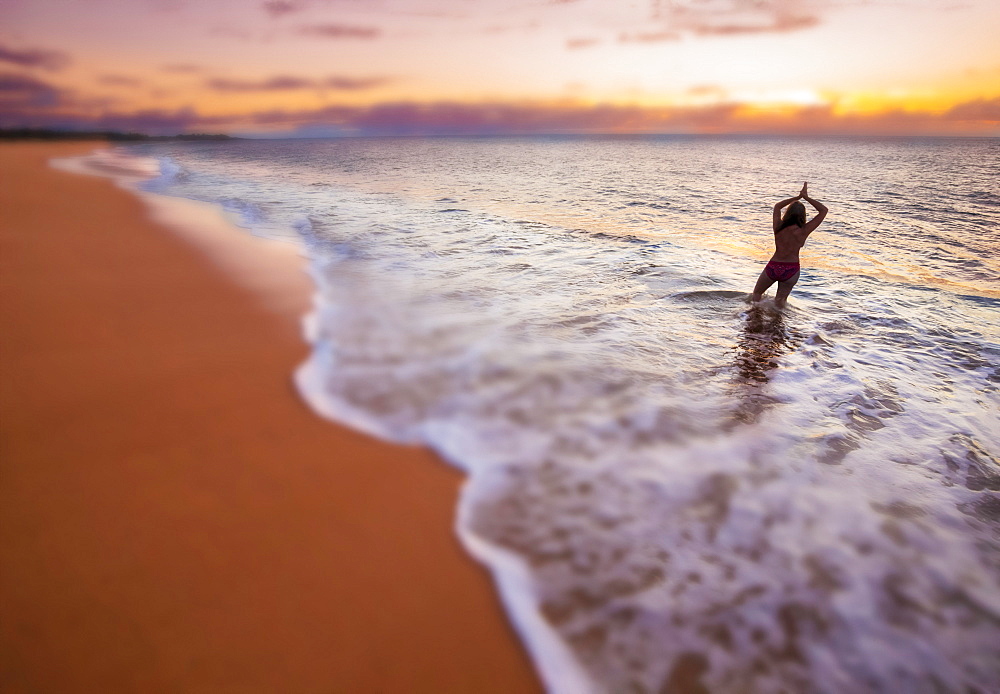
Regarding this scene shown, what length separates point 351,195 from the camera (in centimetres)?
2200

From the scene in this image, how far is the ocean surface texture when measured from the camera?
8.31 feet

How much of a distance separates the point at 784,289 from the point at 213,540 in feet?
30.2

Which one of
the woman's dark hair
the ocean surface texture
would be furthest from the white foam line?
the woman's dark hair

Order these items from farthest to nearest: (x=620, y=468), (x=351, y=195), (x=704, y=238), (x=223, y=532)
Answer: (x=351, y=195) → (x=704, y=238) → (x=620, y=468) → (x=223, y=532)

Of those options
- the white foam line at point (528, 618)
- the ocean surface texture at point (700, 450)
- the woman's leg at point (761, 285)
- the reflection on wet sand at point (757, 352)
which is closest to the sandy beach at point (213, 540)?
the white foam line at point (528, 618)

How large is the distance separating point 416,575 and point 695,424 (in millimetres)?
3127

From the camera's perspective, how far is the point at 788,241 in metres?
7.67

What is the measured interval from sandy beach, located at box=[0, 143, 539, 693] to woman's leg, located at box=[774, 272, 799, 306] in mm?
7532

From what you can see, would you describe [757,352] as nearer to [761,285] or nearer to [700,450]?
[761,285]

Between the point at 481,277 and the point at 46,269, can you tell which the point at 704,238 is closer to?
the point at 481,277

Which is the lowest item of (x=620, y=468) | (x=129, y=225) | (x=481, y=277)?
(x=620, y=468)

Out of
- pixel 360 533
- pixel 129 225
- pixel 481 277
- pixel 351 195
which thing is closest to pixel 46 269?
pixel 129 225

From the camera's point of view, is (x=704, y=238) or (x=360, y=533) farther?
(x=704, y=238)

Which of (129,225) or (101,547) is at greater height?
(129,225)
